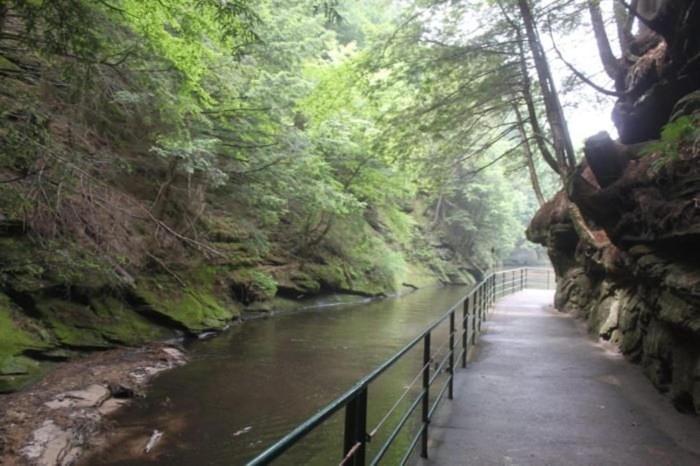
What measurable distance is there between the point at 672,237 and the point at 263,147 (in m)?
9.12

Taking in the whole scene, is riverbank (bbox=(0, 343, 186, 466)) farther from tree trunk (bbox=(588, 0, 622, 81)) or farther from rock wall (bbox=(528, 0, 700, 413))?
tree trunk (bbox=(588, 0, 622, 81))

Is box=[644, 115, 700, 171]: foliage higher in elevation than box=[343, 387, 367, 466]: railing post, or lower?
higher

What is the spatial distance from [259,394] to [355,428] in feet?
19.4

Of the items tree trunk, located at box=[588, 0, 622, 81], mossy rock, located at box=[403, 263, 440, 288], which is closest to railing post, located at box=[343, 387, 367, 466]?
tree trunk, located at box=[588, 0, 622, 81]

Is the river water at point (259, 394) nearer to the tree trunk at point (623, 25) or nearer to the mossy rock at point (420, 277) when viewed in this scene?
the tree trunk at point (623, 25)

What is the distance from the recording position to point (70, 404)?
670 cm

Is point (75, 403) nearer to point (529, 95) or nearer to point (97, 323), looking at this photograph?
point (97, 323)

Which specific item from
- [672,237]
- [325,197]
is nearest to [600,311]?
[672,237]

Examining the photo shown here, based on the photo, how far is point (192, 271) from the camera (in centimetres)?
1339

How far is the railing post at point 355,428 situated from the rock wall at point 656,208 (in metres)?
4.06

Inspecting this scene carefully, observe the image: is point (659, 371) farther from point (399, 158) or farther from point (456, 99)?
point (399, 158)

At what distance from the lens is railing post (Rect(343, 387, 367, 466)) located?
2240 millimetres

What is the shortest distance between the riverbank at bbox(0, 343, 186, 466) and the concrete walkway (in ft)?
13.7

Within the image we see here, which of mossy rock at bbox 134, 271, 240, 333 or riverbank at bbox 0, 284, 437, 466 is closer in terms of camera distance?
riverbank at bbox 0, 284, 437, 466
